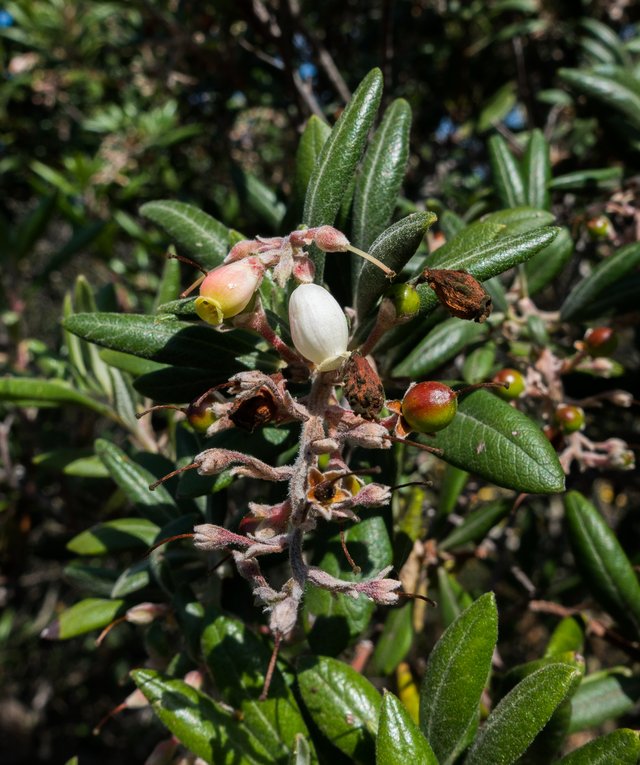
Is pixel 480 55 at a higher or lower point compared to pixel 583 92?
lower

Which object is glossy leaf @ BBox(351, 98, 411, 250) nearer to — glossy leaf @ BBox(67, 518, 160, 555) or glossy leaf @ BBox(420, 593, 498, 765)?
glossy leaf @ BBox(420, 593, 498, 765)

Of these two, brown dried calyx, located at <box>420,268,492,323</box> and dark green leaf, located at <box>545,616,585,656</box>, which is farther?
dark green leaf, located at <box>545,616,585,656</box>

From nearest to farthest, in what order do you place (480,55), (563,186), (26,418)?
(563,186) < (26,418) < (480,55)

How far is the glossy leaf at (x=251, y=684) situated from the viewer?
102 centimetres

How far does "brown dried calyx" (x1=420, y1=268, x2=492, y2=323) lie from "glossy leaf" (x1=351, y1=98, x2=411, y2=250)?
223mm

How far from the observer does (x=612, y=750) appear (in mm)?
858

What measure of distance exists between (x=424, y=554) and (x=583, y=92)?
117cm

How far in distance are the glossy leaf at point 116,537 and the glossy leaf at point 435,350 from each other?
0.62 meters

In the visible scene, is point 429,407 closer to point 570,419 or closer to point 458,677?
point 458,677

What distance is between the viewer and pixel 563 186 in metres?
1.66

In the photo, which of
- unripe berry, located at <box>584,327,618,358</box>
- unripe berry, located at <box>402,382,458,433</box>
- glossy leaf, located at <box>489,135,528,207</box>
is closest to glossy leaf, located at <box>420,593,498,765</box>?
unripe berry, located at <box>402,382,458,433</box>

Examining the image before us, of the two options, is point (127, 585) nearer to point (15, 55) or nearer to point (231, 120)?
point (231, 120)

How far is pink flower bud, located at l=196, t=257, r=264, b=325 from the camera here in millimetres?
826

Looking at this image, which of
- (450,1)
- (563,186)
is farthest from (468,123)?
(563,186)
